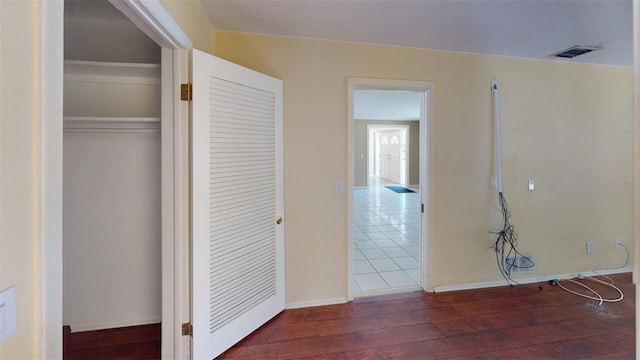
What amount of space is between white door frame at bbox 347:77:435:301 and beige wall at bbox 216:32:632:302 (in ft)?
0.18

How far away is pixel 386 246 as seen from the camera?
13.7ft

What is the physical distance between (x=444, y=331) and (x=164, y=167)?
2.20 m

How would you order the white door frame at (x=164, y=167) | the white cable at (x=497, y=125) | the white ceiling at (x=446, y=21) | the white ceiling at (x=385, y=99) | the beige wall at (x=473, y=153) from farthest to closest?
the white ceiling at (x=385, y=99) → the white cable at (x=497, y=125) → the beige wall at (x=473, y=153) → the white ceiling at (x=446, y=21) → the white door frame at (x=164, y=167)

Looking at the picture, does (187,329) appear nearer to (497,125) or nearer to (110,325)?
(110,325)

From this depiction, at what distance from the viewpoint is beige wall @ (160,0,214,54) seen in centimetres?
153

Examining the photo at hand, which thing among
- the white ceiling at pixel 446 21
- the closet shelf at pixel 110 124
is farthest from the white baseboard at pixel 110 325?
the white ceiling at pixel 446 21

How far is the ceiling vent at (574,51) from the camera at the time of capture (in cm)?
256
